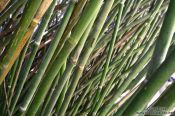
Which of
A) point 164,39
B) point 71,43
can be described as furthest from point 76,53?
point 164,39

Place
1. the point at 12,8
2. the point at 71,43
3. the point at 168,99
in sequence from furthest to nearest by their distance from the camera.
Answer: the point at 12,8
the point at 71,43
the point at 168,99

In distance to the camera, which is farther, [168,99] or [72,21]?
[72,21]

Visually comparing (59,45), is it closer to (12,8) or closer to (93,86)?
(12,8)

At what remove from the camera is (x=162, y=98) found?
0.95 feet

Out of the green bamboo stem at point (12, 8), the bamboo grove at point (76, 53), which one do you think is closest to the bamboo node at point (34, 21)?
the bamboo grove at point (76, 53)

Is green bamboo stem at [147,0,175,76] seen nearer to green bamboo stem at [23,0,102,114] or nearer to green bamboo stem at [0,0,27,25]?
green bamboo stem at [23,0,102,114]

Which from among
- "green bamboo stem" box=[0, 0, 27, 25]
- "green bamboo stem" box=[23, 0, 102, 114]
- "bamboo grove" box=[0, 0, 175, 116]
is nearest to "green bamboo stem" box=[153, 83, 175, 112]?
"bamboo grove" box=[0, 0, 175, 116]

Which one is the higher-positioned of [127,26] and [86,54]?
[127,26]

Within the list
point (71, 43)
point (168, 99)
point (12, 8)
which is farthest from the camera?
point (12, 8)

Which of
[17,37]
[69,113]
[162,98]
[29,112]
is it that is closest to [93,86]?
[69,113]

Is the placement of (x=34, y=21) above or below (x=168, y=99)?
above

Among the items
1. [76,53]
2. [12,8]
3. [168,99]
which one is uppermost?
[12,8]

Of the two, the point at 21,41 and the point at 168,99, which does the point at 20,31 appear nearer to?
the point at 21,41

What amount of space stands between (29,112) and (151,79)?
306 mm
